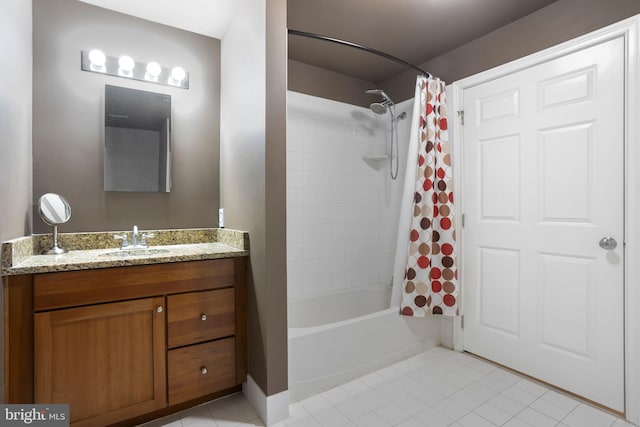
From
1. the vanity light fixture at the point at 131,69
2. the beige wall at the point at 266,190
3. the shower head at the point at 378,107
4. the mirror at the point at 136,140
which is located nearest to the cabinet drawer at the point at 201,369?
the beige wall at the point at 266,190

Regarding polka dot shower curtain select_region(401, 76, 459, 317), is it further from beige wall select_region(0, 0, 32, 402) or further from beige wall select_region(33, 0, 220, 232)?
beige wall select_region(0, 0, 32, 402)

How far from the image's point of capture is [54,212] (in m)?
1.65

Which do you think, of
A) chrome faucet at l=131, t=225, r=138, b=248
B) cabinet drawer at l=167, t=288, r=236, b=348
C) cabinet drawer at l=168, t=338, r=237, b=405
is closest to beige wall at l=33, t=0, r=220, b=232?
chrome faucet at l=131, t=225, r=138, b=248

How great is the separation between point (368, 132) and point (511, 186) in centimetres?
147

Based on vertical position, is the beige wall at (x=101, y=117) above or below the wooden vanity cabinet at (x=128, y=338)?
above

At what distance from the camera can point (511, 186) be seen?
2.13m

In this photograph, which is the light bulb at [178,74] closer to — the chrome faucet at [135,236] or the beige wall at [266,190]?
the beige wall at [266,190]

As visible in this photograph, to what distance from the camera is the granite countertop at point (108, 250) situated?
1334 millimetres

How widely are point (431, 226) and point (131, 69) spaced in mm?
2337

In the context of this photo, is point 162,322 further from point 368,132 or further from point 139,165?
point 368,132

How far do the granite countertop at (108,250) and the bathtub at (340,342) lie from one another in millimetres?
691

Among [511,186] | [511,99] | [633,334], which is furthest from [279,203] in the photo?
[633,334]

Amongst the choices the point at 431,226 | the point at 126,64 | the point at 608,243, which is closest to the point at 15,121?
the point at 126,64

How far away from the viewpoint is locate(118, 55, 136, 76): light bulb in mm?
1961
